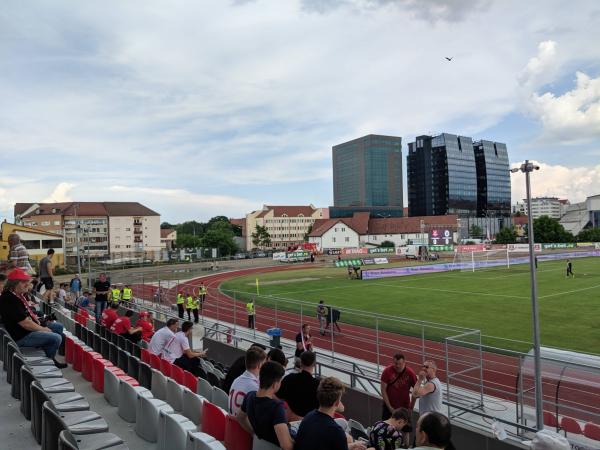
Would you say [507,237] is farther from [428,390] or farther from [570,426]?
[428,390]

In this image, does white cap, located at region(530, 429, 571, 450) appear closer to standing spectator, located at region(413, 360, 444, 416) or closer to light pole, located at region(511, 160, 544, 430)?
standing spectator, located at region(413, 360, 444, 416)

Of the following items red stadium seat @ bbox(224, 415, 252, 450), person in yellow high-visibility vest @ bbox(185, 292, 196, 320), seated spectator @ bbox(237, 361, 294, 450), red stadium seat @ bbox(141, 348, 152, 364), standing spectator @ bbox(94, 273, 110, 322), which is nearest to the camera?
seated spectator @ bbox(237, 361, 294, 450)

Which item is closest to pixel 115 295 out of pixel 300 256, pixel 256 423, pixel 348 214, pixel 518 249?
pixel 256 423

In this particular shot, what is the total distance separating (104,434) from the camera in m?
4.47

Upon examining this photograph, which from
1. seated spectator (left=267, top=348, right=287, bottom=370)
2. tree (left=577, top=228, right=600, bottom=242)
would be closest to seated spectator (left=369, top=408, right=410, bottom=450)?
seated spectator (left=267, top=348, right=287, bottom=370)

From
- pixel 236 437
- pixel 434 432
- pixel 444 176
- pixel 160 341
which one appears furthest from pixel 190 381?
pixel 444 176

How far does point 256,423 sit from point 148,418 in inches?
77.3

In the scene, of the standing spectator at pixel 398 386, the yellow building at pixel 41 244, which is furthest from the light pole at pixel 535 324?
the yellow building at pixel 41 244

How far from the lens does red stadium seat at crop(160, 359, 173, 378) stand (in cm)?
814

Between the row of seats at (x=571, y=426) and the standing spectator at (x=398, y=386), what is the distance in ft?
10.5

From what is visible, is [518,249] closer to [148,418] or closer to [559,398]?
[559,398]

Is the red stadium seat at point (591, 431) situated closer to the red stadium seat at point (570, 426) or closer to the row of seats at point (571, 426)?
the row of seats at point (571, 426)

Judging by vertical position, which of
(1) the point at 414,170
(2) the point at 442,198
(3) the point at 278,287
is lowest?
(3) the point at 278,287

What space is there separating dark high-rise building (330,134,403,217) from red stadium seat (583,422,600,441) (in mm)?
160861
